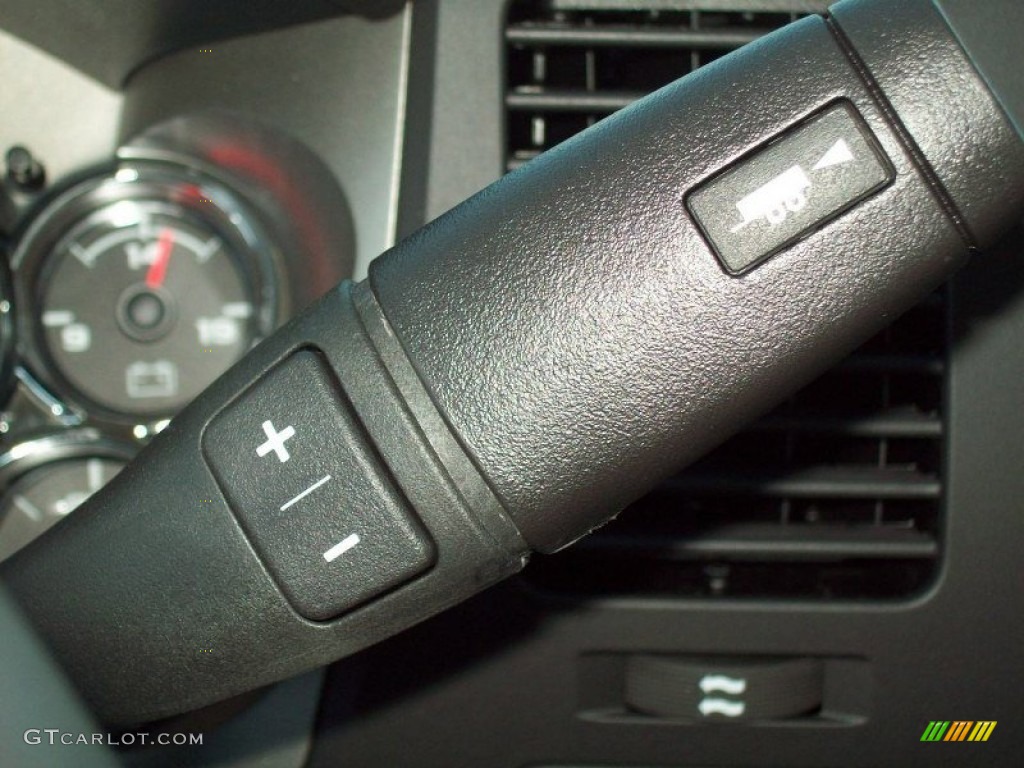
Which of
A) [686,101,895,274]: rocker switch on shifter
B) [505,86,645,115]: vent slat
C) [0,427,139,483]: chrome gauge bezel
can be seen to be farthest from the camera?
[0,427,139,483]: chrome gauge bezel

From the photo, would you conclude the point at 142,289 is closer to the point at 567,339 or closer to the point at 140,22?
the point at 140,22

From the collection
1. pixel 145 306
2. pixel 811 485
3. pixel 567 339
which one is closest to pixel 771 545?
pixel 811 485

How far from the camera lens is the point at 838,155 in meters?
0.63

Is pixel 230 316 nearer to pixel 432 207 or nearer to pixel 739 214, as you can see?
pixel 432 207

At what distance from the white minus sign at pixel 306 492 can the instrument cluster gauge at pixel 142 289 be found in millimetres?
371

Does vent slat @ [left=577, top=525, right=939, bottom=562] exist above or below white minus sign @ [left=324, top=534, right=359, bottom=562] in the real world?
below

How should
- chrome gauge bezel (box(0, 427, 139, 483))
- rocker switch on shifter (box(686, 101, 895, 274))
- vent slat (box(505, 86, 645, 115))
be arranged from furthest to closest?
chrome gauge bezel (box(0, 427, 139, 483)) < vent slat (box(505, 86, 645, 115)) < rocker switch on shifter (box(686, 101, 895, 274))

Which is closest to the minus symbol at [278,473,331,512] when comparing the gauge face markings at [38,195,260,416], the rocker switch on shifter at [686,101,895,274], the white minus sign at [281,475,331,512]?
the white minus sign at [281,475,331,512]

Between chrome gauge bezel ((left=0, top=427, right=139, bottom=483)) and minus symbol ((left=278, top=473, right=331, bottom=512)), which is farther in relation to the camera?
chrome gauge bezel ((left=0, top=427, right=139, bottom=483))

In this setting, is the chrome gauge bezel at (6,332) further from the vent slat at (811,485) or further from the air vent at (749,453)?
the vent slat at (811,485)

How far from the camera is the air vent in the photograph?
929 millimetres

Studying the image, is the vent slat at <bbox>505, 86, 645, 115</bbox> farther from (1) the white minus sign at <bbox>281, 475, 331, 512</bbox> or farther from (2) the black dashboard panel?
(1) the white minus sign at <bbox>281, 475, 331, 512</bbox>

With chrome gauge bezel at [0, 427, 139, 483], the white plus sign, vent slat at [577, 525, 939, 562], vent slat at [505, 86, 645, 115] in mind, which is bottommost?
vent slat at [577, 525, 939, 562]

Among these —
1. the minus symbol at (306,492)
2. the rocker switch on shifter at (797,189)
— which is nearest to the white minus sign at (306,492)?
the minus symbol at (306,492)
